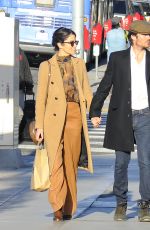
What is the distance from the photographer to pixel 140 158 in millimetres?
9336

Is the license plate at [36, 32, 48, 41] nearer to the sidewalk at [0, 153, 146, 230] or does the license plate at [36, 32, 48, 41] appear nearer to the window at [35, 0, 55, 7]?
the window at [35, 0, 55, 7]

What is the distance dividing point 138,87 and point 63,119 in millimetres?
718

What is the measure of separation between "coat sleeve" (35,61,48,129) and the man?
43 cm

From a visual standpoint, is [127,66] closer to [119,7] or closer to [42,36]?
[42,36]

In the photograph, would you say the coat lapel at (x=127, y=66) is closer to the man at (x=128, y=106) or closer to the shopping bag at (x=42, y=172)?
the man at (x=128, y=106)

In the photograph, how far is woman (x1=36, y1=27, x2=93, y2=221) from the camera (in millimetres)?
9312

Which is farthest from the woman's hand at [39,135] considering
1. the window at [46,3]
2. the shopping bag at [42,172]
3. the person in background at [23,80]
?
the window at [46,3]

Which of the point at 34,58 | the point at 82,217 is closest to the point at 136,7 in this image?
the point at 34,58

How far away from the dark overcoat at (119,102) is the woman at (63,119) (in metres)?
0.17

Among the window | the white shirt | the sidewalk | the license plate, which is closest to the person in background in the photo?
the sidewalk

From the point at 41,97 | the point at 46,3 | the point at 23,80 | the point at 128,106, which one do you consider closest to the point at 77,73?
the point at 41,97

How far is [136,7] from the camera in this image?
Result: 4641 centimetres

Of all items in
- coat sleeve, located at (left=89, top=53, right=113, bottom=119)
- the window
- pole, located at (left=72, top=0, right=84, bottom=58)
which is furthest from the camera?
the window

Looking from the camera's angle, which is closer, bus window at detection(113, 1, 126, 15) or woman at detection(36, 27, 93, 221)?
woman at detection(36, 27, 93, 221)
